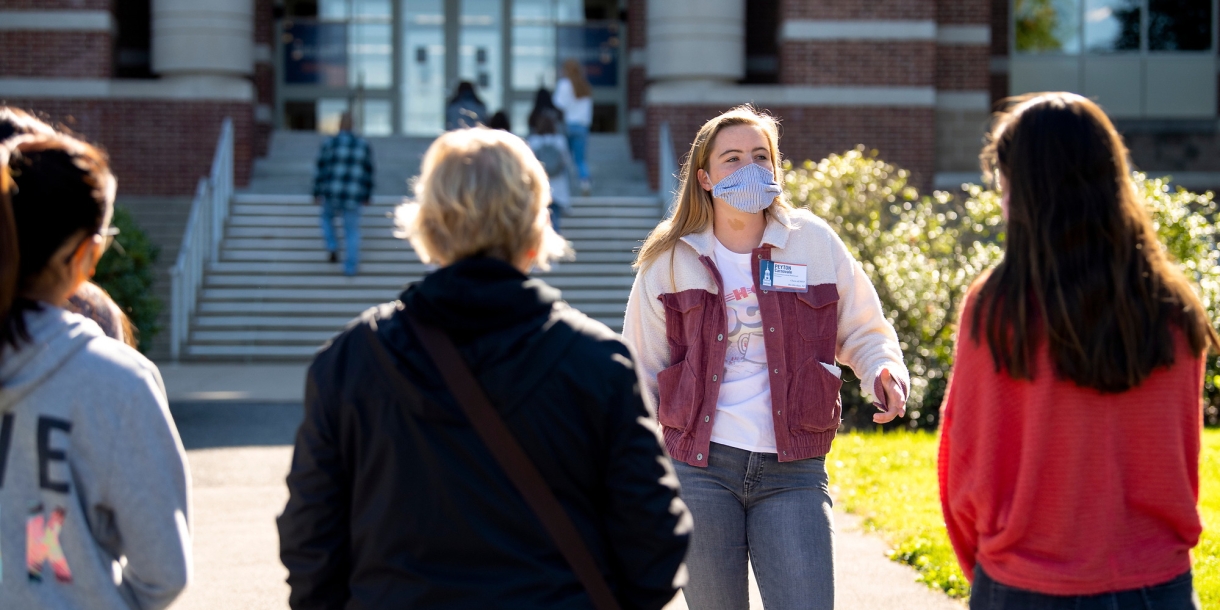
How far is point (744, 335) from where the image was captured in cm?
357

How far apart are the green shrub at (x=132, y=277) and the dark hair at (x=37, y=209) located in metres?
7.91

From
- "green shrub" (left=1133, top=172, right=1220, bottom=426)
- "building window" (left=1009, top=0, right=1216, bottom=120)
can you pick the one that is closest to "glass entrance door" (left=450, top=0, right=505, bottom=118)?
"building window" (left=1009, top=0, right=1216, bottom=120)

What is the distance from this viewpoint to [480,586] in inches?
87.2

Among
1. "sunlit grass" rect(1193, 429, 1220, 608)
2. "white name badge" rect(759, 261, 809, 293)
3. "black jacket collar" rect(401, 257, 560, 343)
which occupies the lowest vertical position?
"sunlit grass" rect(1193, 429, 1220, 608)

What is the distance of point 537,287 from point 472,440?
31 centimetres

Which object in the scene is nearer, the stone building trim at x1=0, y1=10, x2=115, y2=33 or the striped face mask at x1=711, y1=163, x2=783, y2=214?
the striped face mask at x1=711, y1=163, x2=783, y2=214

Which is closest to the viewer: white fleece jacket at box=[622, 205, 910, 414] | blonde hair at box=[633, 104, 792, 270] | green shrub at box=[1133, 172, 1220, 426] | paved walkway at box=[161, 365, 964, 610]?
white fleece jacket at box=[622, 205, 910, 414]

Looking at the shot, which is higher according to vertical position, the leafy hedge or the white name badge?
the white name badge

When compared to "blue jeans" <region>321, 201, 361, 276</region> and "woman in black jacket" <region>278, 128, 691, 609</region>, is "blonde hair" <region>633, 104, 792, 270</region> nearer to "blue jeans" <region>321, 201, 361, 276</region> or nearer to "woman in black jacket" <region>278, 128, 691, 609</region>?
"woman in black jacket" <region>278, 128, 691, 609</region>

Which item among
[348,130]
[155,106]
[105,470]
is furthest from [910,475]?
[155,106]

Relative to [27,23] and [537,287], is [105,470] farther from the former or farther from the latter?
[27,23]

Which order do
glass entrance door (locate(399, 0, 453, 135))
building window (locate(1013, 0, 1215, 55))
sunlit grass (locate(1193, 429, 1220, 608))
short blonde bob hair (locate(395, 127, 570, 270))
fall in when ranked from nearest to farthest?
short blonde bob hair (locate(395, 127, 570, 270)) < sunlit grass (locate(1193, 429, 1220, 608)) < building window (locate(1013, 0, 1215, 55)) < glass entrance door (locate(399, 0, 453, 135))

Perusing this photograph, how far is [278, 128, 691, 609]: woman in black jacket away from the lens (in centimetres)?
224

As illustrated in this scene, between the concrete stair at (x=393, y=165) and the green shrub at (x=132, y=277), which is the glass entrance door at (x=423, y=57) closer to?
the concrete stair at (x=393, y=165)
